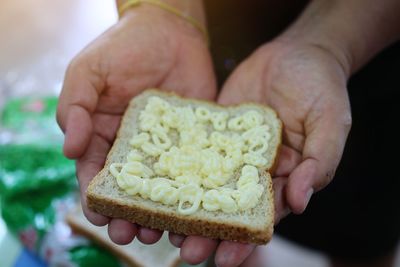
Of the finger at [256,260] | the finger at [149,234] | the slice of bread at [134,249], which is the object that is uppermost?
the finger at [149,234]

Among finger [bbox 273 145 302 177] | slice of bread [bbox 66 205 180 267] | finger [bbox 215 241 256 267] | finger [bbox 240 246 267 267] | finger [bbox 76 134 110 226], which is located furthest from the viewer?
finger [bbox 240 246 267 267]

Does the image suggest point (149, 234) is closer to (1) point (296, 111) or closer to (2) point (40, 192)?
(1) point (296, 111)

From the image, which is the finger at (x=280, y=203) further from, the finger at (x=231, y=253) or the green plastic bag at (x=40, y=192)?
the green plastic bag at (x=40, y=192)

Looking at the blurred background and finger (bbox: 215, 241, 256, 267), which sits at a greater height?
finger (bbox: 215, 241, 256, 267)

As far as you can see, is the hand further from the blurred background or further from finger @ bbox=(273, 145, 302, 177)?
the blurred background

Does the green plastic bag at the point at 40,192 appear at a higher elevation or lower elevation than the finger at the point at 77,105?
lower

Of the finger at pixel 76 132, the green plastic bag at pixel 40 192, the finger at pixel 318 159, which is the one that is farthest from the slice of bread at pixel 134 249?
the finger at pixel 318 159

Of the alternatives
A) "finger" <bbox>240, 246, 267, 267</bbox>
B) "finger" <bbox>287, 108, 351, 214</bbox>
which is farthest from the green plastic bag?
"finger" <bbox>287, 108, 351, 214</bbox>
